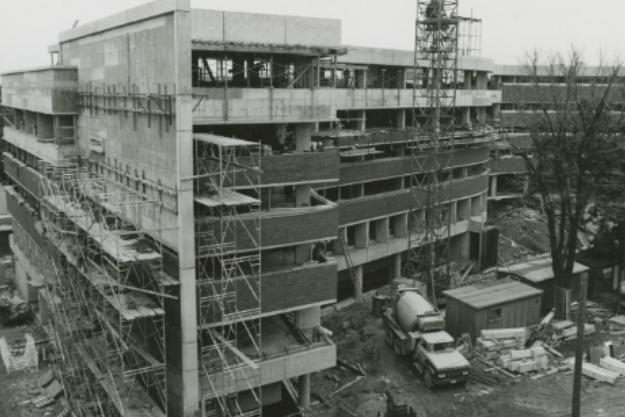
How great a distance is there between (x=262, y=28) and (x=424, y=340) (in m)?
14.6

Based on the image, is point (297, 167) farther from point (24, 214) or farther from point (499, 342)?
point (24, 214)

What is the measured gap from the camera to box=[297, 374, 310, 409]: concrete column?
2739 centimetres

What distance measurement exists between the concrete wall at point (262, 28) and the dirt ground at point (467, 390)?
14313 mm

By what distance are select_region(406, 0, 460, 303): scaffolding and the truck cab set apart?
9804 millimetres

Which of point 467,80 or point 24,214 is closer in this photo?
point 24,214

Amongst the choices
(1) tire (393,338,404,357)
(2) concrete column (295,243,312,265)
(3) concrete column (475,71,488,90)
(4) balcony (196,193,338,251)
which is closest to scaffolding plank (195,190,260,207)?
(4) balcony (196,193,338,251)

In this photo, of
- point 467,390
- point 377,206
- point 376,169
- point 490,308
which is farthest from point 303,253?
point 376,169

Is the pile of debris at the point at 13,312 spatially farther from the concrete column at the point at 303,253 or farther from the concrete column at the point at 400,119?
the concrete column at the point at 400,119

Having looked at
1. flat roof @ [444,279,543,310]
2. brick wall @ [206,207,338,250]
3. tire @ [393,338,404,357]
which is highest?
brick wall @ [206,207,338,250]

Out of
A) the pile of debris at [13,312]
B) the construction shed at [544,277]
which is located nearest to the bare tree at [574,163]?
the construction shed at [544,277]

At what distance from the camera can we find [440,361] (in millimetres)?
27750

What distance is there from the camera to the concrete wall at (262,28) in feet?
80.5

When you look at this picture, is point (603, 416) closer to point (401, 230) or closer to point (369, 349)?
point (369, 349)

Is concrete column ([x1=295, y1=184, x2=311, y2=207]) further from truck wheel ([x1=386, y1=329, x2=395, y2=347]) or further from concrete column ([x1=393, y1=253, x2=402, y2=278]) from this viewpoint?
concrete column ([x1=393, y1=253, x2=402, y2=278])
